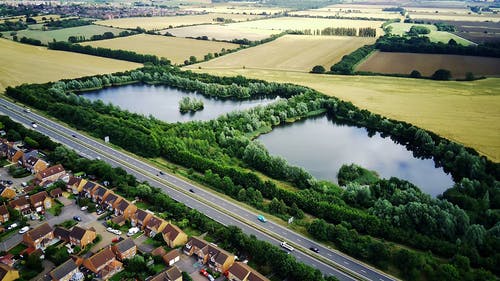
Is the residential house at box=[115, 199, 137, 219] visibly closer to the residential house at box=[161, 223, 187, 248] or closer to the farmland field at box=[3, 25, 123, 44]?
the residential house at box=[161, 223, 187, 248]

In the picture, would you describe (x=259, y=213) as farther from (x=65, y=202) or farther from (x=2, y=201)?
(x=2, y=201)

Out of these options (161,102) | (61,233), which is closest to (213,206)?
(61,233)

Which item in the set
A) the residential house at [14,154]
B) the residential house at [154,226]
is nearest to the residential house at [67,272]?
the residential house at [154,226]

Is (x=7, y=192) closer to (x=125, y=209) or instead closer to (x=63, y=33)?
(x=125, y=209)

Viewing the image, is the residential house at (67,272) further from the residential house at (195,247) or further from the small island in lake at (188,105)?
the small island in lake at (188,105)

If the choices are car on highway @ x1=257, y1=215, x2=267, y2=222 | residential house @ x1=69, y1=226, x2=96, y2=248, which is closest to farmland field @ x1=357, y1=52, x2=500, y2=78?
car on highway @ x1=257, y1=215, x2=267, y2=222

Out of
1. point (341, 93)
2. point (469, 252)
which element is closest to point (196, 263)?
point (469, 252)
